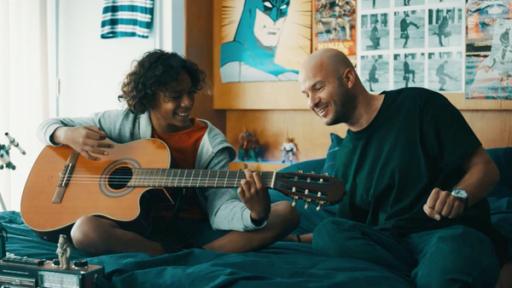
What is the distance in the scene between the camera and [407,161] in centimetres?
186

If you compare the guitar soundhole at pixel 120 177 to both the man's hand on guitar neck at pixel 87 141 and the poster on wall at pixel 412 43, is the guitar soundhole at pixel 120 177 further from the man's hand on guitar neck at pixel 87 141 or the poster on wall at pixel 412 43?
the poster on wall at pixel 412 43

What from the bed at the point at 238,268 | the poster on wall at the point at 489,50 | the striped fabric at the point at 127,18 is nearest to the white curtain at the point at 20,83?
the striped fabric at the point at 127,18

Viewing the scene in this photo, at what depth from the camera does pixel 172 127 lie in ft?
7.12

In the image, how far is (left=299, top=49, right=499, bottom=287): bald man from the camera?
5.32ft

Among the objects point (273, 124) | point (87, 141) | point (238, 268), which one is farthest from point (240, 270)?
point (273, 124)

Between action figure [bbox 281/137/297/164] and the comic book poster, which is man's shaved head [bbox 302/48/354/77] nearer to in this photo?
the comic book poster

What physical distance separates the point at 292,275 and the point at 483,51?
145 cm

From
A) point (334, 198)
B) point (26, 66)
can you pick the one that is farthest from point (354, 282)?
point (26, 66)

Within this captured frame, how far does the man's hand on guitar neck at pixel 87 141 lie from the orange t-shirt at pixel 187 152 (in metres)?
0.18

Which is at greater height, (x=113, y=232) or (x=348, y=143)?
(x=348, y=143)

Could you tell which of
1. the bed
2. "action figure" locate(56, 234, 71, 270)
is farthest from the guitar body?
"action figure" locate(56, 234, 71, 270)

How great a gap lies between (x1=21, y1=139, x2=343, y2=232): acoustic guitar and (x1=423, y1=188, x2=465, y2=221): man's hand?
13.6 inches

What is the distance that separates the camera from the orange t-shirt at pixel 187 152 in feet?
6.84

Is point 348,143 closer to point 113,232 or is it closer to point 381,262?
point 381,262
